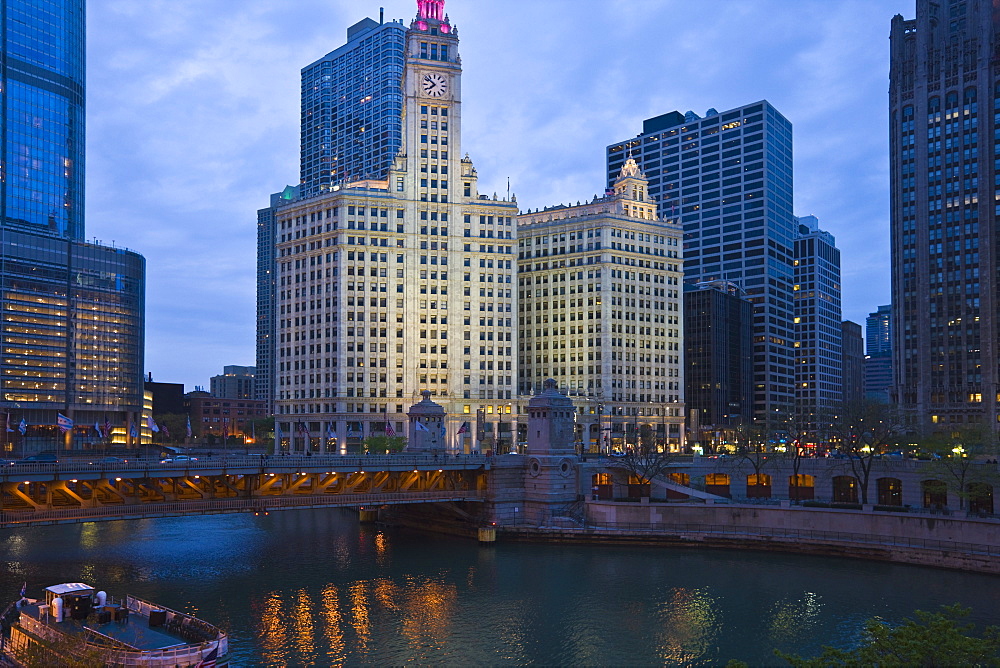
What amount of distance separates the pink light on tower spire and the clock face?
13943 mm

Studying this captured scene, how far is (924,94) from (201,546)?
172767 millimetres

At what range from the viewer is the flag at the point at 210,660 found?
45.2 m

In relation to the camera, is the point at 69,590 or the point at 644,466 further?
the point at 644,466

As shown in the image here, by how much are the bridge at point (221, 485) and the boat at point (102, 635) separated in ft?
54.6

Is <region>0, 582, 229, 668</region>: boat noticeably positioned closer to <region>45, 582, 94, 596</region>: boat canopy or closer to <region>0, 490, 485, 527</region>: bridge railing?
<region>45, 582, 94, 596</region>: boat canopy

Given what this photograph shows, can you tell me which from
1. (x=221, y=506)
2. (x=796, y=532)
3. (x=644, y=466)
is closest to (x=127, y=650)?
(x=221, y=506)

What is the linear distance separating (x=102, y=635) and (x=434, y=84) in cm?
15151

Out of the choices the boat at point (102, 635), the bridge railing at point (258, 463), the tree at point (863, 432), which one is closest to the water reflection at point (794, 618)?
the boat at point (102, 635)

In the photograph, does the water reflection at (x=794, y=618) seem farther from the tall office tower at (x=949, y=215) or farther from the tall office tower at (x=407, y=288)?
the tall office tower at (x=949, y=215)

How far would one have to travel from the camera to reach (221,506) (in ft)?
261

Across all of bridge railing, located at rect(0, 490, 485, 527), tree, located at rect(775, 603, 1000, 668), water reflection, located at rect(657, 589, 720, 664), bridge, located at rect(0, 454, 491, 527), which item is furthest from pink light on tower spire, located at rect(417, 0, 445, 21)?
tree, located at rect(775, 603, 1000, 668)

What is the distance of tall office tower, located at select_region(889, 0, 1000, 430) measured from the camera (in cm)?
18525

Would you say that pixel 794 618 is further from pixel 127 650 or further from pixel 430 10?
pixel 430 10

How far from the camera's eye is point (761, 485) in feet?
372
